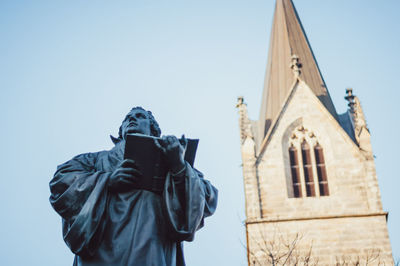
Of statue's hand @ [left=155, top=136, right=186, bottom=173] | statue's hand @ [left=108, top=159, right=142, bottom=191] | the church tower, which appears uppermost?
the church tower

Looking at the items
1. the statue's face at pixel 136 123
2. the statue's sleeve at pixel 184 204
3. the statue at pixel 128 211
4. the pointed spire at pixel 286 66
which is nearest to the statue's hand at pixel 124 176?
the statue at pixel 128 211

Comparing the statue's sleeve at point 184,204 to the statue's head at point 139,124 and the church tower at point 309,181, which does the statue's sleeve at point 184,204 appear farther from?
the church tower at point 309,181

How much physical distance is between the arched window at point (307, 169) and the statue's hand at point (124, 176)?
24176mm

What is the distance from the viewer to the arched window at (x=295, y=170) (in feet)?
89.3

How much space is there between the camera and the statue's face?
12.4 feet

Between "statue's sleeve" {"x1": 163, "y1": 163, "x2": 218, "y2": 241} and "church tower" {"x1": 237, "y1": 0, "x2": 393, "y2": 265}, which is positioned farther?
"church tower" {"x1": 237, "y1": 0, "x2": 393, "y2": 265}

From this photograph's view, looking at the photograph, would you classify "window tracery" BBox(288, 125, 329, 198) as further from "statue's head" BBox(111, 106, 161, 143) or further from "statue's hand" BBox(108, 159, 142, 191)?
"statue's hand" BBox(108, 159, 142, 191)

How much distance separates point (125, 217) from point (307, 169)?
25.5 meters

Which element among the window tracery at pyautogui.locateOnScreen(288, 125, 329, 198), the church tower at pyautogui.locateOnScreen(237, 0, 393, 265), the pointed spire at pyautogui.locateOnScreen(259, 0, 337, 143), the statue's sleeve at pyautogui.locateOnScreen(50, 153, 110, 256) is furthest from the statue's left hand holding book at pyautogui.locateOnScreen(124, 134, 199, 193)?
the pointed spire at pyautogui.locateOnScreen(259, 0, 337, 143)

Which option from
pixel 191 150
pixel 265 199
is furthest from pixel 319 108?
pixel 191 150

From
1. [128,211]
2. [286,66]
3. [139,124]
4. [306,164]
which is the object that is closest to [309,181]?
[306,164]

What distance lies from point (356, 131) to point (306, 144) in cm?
240

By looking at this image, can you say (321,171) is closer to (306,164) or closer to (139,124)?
(306,164)

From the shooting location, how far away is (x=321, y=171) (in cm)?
2791
